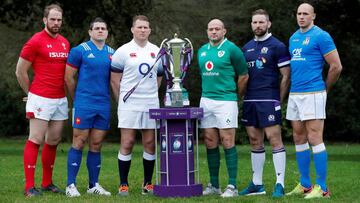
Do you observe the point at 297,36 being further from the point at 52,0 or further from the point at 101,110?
the point at 52,0

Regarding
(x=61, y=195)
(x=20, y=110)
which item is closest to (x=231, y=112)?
(x=61, y=195)

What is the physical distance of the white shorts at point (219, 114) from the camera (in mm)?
10094

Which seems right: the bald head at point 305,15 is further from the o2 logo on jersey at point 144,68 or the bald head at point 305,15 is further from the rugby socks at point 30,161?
the rugby socks at point 30,161

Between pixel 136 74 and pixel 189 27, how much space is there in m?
19.6

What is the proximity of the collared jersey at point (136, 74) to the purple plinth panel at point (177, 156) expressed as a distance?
35 centimetres

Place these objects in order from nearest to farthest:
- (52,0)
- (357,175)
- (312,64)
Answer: (312,64) → (357,175) → (52,0)

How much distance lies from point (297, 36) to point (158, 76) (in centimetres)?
208

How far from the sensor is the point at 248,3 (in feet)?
96.4

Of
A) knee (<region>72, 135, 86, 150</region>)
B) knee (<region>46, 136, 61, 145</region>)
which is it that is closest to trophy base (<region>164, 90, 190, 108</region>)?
knee (<region>72, 135, 86, 150</region>)

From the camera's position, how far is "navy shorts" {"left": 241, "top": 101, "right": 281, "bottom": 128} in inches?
395

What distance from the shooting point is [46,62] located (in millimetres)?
10211

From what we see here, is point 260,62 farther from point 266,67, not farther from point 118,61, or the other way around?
point 118,61

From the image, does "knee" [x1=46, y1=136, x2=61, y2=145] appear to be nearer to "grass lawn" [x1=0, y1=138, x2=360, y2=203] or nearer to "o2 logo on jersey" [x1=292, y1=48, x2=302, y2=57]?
"grass lawn" [x1=0, y1=138, x2=360, y2=203]

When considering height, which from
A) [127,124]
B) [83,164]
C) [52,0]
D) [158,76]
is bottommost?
[83,164]
